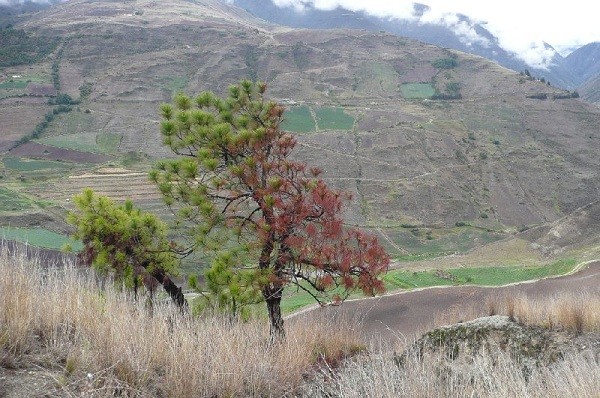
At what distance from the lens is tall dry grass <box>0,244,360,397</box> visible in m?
3.51

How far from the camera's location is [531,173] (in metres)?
64.8

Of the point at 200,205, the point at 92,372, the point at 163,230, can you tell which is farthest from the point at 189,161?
the point at 92,372

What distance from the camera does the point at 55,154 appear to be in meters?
63.9

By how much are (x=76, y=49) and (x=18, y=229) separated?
77442mm

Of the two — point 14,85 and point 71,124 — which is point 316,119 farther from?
point 14,85

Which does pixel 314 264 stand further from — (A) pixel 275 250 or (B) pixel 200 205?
(B) pixel 200 205

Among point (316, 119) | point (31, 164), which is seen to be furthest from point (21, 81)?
point (316, 119)

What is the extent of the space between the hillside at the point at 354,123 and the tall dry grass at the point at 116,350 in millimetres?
43006

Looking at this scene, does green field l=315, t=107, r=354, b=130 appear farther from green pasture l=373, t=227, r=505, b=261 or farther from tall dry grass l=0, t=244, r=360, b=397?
tall dry grass l=0, t=244, r=360, b=397

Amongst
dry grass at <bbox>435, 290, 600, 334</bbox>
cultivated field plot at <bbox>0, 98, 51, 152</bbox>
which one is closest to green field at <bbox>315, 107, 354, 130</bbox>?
cultivated field plot at <bbox>0, 98, 51, 152</bbox>

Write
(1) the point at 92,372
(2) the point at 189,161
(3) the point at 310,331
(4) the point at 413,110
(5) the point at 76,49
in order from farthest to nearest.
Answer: (5) the point at 76,49
(4) the point at 413,110
(2) the point at 189,161
(3) the point at 310,331
(1) the point at 92,372

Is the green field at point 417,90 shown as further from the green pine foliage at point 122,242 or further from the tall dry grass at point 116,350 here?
the tall dry grass at point 116,350

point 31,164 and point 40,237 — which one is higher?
point 31,164

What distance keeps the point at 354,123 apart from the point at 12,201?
48.2 metres
